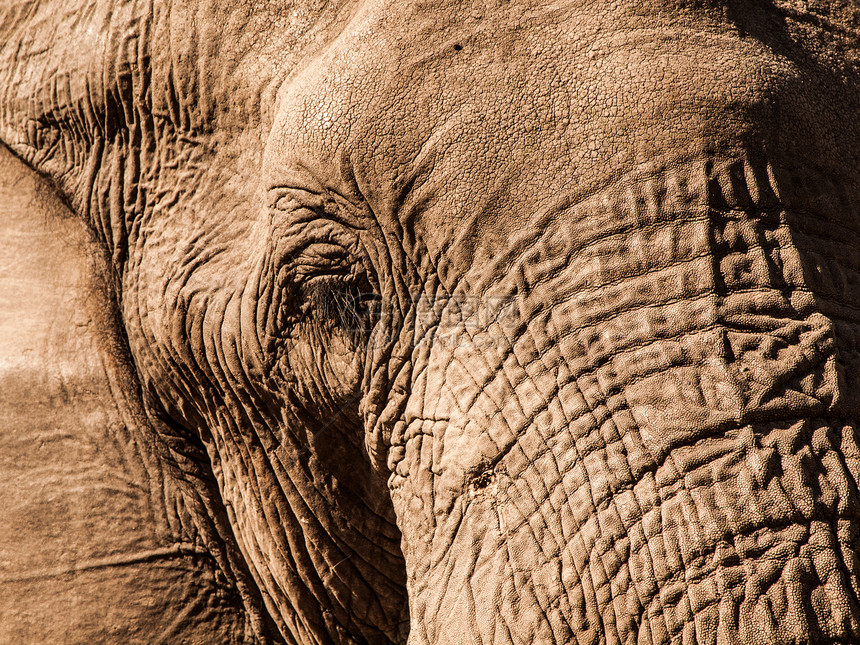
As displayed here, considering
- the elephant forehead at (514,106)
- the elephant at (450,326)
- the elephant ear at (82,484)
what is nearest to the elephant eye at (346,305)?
the elephant at (450,326)

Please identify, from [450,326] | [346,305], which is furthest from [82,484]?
[450,326]

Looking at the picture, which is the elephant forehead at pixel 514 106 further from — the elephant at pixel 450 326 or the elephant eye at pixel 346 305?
the elephant eye at pixel 346 305

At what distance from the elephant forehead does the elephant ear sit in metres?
0.81

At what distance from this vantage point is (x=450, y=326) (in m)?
1.54

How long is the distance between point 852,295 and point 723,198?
22 cm

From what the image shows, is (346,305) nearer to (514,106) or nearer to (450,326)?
(450,326)

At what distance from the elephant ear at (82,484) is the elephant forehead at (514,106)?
809mm

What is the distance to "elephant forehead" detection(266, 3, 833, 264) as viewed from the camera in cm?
140

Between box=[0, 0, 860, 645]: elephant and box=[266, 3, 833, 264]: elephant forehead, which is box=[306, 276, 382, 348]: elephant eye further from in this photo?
box=[266, 3, 833, 264]: elephant forehead

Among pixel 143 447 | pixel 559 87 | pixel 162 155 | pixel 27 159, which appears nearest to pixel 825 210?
pixel 559 87

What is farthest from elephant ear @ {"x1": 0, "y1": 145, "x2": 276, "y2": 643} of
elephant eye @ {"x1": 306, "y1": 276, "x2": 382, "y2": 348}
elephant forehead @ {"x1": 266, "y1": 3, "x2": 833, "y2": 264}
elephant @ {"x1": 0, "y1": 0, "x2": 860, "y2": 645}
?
elephant forehead @ {"x1": 266, "y1": 3, "x2": 833, "y2": 264}

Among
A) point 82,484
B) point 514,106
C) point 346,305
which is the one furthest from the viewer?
point 82,484

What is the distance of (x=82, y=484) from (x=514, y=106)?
123 centimetres

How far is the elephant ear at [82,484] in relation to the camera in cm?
207
